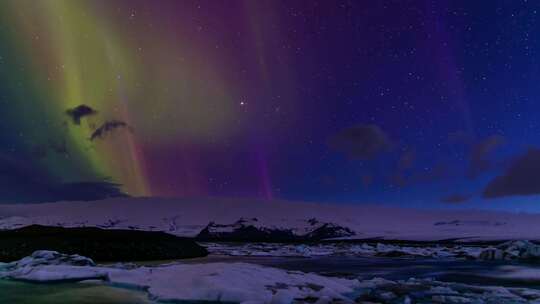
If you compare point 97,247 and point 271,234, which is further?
point 271,234

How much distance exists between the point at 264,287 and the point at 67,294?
5.65 metres

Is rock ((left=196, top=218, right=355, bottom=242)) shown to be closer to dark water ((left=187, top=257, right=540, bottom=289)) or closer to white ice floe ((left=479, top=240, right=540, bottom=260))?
white ice floe ((left=479, top=240, right=540, bottom=260))

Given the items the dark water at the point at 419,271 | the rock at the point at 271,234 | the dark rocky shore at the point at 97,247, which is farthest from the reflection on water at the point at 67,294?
the rock at the point at 271,234

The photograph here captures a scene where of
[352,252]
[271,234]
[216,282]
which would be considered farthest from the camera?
[271,234]

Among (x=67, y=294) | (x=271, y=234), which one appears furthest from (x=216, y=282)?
(x=271, y=234)

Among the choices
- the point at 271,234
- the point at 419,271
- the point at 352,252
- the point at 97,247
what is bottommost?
the point at 419,271

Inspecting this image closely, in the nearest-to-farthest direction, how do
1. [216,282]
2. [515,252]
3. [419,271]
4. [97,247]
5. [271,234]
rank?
[216,282] < [419,271] < [97,247] < [515,252] < [271,234]

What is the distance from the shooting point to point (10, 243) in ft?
101

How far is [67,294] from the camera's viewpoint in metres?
13.3

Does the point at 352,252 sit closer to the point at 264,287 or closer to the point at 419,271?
the point at 419,271

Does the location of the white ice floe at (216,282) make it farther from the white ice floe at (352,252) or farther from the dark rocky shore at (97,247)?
the white ice floe at (352,252)

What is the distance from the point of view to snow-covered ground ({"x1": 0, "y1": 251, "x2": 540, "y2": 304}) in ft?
40.0

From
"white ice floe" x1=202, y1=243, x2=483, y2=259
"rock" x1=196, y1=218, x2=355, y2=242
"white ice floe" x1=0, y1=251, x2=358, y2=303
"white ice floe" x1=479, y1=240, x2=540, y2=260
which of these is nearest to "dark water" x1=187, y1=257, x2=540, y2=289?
"white ice floe" x1=0, y1=251, x2=358, y2=303

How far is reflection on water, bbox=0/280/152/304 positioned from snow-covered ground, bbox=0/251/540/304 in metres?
0.72
